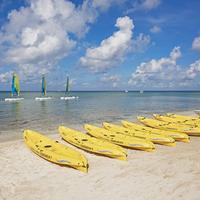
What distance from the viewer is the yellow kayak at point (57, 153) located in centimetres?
1263

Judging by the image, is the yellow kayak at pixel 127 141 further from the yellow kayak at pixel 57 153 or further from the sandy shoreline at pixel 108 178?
the yellow kayak at pixel 57 153

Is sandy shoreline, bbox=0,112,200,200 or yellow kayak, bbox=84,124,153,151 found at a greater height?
yellow kayak, bbox=84,124,153,151

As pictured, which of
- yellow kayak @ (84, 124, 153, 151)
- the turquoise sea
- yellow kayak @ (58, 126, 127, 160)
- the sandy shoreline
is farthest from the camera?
the turquoise sea

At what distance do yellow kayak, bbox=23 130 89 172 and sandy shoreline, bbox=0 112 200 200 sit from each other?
32cm

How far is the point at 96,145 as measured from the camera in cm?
1571

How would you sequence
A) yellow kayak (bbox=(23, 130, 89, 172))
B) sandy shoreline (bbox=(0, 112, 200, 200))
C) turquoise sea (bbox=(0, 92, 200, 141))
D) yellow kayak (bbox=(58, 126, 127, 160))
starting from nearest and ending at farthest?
1. sandy shoreline (bbox=(0, 112, 200, 200))
2. yellow kayak (bbox=(23, 130, 89, 172))
3. yellow kayak (bbox=(58, 126, 127, 160))
4. turquoise sea (bbox=(0, 92, 200, 141))

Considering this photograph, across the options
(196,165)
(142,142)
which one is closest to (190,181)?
(196,165)

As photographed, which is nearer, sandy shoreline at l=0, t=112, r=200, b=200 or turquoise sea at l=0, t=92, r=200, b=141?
sandy shoreline at l=0, t=112, r=200, b=200

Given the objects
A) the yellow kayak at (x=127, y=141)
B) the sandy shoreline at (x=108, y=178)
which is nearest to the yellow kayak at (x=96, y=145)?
the sandy shoreline at (x=108, y=178)

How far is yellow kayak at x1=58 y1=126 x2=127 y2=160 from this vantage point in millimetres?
14328

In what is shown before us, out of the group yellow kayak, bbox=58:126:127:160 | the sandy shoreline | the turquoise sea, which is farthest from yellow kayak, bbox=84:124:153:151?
the turquoise sea

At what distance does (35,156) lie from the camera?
608 inches

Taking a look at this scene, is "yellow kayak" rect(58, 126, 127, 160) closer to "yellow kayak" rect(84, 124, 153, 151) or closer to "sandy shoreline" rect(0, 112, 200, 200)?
"sandy shoreline" rect(0, 112, 200, 200)

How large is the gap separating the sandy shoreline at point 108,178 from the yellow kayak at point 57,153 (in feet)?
1.06
